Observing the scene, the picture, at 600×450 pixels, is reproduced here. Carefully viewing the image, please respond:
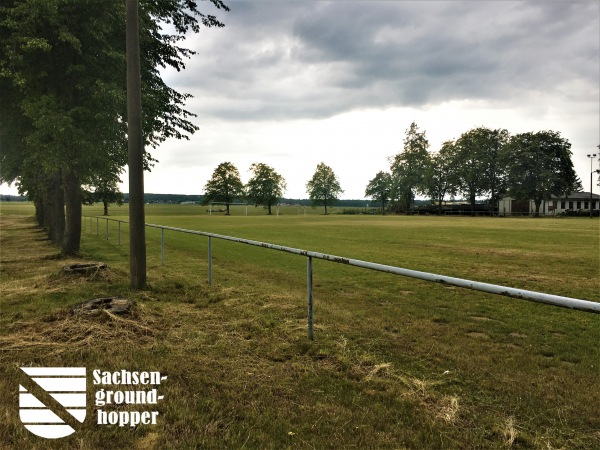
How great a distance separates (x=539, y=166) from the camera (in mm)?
63438

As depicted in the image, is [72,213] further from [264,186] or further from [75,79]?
[264,186]

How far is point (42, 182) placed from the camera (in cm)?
1645

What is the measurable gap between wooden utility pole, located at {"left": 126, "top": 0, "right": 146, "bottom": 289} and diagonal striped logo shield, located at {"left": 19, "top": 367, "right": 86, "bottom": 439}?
3.82 m

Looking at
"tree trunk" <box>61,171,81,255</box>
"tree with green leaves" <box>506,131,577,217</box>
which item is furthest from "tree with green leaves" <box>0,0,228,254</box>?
"tree with green leaves" <box>506,131,577,217</box>

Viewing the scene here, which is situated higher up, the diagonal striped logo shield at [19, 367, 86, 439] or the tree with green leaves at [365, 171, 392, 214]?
the tree with green leaves at [365, 171, 392, 214]

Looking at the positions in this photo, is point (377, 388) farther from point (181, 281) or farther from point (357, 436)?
point (181, 281)

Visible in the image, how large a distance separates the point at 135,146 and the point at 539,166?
72.5 meters

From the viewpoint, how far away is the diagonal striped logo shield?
9.38ft

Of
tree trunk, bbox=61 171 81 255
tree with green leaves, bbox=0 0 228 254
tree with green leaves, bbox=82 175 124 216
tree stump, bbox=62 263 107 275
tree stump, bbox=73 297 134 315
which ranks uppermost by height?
tree with green leaves, bbox=0 0 228 254

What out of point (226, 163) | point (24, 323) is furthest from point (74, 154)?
point (226, 163)

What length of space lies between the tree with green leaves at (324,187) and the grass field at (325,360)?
97.0 meters

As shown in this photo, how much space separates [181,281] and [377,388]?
6144 millimetres

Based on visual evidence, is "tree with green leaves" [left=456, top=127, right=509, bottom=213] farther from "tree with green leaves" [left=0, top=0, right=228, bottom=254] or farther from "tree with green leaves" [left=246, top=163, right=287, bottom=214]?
"tree with green leaves" [left=0, top=0, right=228, bottom=254]

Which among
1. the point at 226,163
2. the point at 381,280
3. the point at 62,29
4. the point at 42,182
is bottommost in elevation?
the point at 381,280
